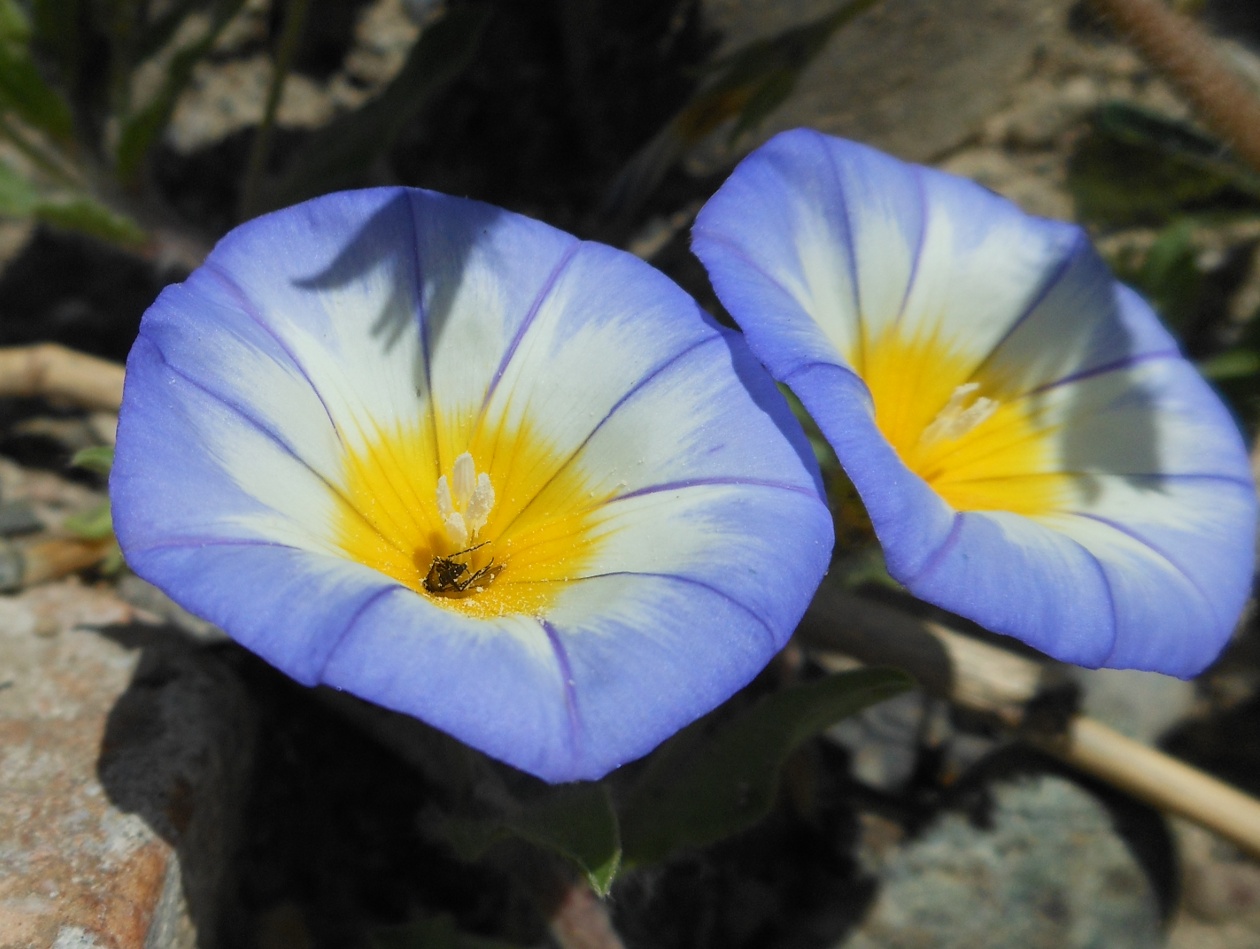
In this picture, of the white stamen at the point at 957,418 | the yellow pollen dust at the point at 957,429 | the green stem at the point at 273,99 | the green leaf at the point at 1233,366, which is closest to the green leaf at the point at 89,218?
the green stem at the point at 273,99

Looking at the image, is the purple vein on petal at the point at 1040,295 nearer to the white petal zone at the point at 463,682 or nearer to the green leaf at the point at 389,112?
the white petal zone at the point at 463,682

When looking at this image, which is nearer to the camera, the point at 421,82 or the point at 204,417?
the point at 204,417

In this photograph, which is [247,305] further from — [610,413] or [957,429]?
[957,429]

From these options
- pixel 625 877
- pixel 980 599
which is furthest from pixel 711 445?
pixel 625 877

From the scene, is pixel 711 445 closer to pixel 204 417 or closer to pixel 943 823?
pixel 204 417

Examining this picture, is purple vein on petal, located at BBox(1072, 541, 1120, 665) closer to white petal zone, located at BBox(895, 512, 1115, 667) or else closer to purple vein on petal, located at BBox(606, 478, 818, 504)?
white petal zone, located at BBox(895, 512, 1115, 667)

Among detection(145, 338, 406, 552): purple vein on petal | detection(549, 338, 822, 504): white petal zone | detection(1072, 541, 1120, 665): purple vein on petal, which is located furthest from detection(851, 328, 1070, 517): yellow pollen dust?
detection(145, 338, 406, 552): purple vein on petal

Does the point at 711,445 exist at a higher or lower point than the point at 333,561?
higher
